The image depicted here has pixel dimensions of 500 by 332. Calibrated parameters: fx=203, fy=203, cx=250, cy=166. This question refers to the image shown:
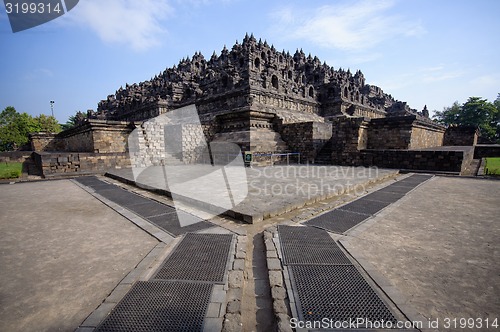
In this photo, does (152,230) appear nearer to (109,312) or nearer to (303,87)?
(109,312)

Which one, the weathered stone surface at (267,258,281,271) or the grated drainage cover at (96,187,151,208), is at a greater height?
the grated drainage cover at (96,187,151,208)

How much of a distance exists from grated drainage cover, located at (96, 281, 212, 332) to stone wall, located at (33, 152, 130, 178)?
10195mm

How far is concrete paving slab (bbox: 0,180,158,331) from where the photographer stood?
1630 mm

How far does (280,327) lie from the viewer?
1.44 metres

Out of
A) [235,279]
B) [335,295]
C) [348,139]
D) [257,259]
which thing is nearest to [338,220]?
[257,259]

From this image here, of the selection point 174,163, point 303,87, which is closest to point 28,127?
point 174,163

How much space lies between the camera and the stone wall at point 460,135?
16.9m

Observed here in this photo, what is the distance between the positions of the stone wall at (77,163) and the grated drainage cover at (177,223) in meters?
8.34

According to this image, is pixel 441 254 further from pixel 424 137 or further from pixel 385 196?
pixel 424 137

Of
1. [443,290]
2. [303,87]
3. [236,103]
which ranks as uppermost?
[303,87]

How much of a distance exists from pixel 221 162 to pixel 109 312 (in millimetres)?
10757

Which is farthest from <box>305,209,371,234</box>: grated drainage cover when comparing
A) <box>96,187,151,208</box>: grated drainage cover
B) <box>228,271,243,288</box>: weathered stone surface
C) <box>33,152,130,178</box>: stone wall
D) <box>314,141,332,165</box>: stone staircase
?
<box>33,152,130,178</box>: stone wall

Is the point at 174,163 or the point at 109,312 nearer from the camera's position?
the point at 109,312

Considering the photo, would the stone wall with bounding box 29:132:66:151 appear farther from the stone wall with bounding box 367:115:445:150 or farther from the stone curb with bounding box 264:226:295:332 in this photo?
the stone wall with bounding box 367:115:445:150
